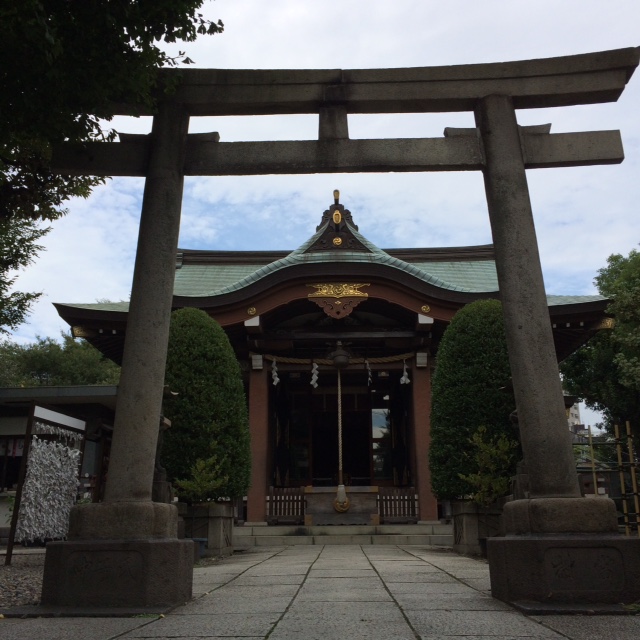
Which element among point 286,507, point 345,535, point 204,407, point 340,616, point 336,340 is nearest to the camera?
point 340,616

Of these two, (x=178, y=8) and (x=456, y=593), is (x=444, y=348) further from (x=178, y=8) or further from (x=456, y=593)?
(x=178, y=8)

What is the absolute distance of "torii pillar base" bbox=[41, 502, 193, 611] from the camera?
4.73m

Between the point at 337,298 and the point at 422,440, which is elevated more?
the point at 337,298

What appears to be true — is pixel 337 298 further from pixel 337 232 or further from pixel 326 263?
pixel 337 232

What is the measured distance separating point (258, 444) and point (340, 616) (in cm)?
1055

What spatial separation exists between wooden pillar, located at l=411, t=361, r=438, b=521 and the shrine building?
2 cm

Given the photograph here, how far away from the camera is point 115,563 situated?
4797mm

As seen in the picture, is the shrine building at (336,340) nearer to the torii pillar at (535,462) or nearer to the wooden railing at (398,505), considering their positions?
the wooden railing at (398,505)

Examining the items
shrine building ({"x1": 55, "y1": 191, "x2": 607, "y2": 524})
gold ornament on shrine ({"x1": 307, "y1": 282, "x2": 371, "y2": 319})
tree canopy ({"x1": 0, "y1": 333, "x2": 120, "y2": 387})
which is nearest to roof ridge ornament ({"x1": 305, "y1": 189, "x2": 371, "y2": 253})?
shrine building ({"x1": 55, "y1": 191, "x2": 607, "y2": 524})

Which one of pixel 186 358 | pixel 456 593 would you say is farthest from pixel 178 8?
pixel 186 358

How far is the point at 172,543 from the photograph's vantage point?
4973 millimetres

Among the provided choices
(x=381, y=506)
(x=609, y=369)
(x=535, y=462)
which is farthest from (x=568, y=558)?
(x=609, y=369)

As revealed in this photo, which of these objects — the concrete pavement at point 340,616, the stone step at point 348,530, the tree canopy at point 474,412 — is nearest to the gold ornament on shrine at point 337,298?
the tree canopy at point 474,412

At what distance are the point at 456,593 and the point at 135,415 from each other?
125 inches
